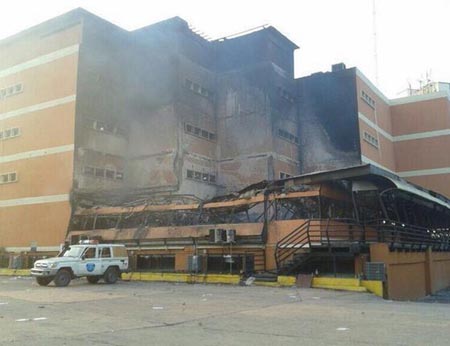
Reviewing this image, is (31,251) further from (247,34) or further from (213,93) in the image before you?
(247,34)

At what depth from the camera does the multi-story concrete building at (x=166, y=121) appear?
110 feet

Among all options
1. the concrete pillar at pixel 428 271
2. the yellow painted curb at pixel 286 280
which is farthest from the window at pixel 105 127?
the concrete pillar at pixel 428 271

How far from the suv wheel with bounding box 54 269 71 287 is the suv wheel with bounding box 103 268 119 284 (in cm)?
174

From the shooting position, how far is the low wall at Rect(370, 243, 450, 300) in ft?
61.3

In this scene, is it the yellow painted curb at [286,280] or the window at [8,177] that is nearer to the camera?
the yellow painted curb at [286,280]

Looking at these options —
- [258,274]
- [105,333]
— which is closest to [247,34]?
[258,274]

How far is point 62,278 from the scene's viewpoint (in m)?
20.2

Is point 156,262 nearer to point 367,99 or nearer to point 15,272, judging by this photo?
point 15,272

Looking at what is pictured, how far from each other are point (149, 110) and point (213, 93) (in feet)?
22.0

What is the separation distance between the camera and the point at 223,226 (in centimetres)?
2423

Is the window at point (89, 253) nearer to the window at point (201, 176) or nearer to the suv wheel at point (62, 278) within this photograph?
the suv wheel at point (62, 278)

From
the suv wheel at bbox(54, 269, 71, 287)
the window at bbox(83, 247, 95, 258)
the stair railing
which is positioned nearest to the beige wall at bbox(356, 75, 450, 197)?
the stair railing

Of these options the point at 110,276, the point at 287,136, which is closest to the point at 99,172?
the point at 110,276

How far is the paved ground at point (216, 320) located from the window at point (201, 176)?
22.1 meters
